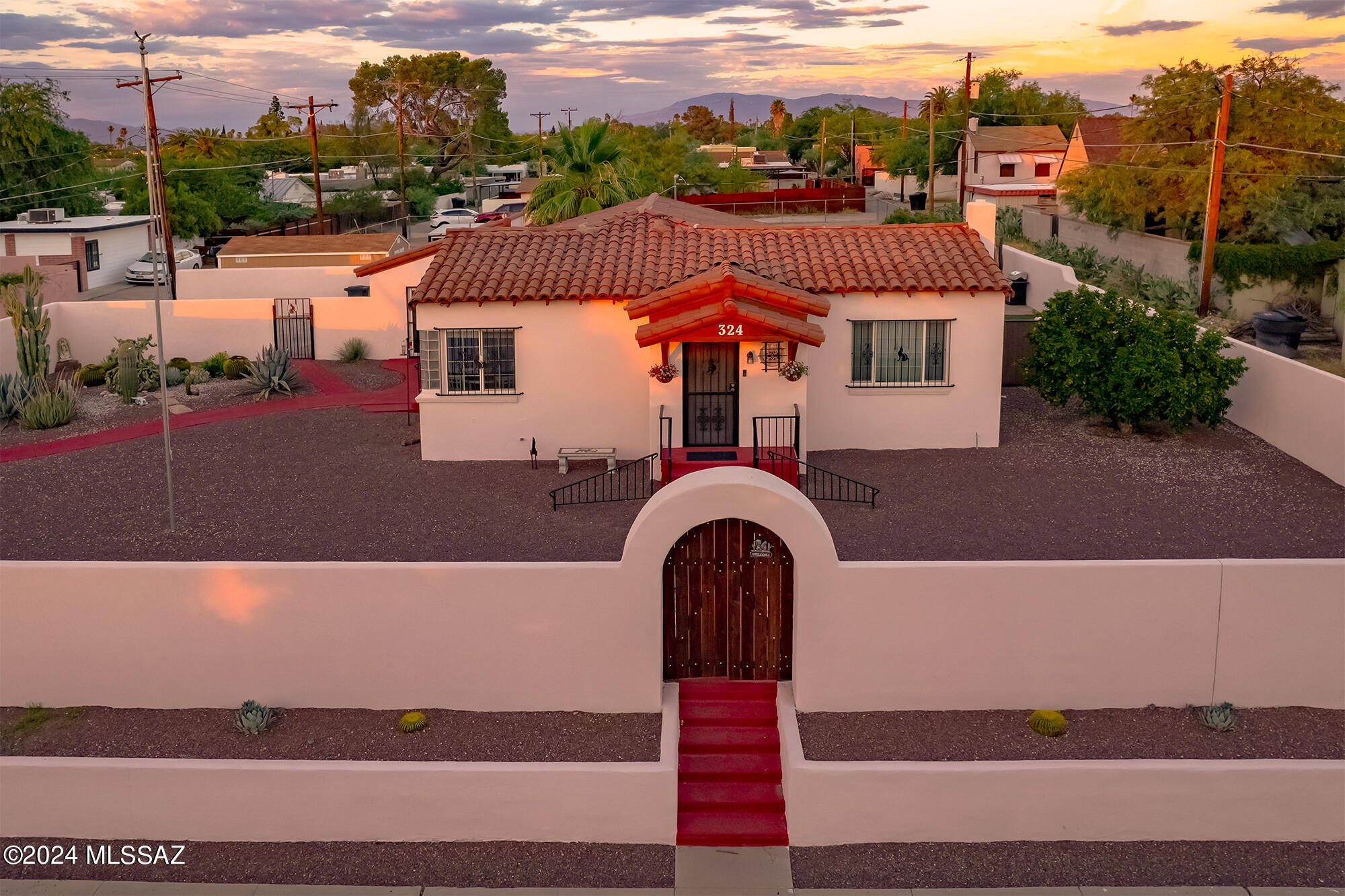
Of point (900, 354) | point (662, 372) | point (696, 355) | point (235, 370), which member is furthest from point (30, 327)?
point (900, 354)

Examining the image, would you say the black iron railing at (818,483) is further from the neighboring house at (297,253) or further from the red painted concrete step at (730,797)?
the neighboring house at (297,253)

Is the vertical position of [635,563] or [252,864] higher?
[635,563]

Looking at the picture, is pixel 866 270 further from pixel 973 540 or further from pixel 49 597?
pixel 49 597

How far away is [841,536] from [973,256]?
791 centimetres

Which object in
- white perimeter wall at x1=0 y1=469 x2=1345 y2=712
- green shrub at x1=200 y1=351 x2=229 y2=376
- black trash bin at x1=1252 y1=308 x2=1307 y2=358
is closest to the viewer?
white perimeter wall at x1=0 y1=469 x2=1345 y2=712

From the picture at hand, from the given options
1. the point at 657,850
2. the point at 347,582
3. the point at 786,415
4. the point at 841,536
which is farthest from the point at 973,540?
the point at 347,582

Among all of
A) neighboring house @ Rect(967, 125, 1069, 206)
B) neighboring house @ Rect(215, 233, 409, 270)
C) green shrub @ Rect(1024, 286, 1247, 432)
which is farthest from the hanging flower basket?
neighboring house @ Rect(967, 125, 1069, 206)

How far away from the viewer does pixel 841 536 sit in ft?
56.5

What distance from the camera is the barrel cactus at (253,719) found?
40.7 feet

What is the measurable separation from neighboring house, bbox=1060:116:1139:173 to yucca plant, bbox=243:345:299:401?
42.7 metres

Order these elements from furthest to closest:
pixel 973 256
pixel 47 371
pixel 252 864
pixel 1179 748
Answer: pixel 47 371 → pixel 973 256 → pixel 1179 748 → pixel 252 864

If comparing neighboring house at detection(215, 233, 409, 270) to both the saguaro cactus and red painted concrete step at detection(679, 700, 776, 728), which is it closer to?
the saguaro cactus

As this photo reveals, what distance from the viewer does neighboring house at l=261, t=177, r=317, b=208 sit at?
256 ft

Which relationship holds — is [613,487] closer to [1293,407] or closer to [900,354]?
[900,354]
